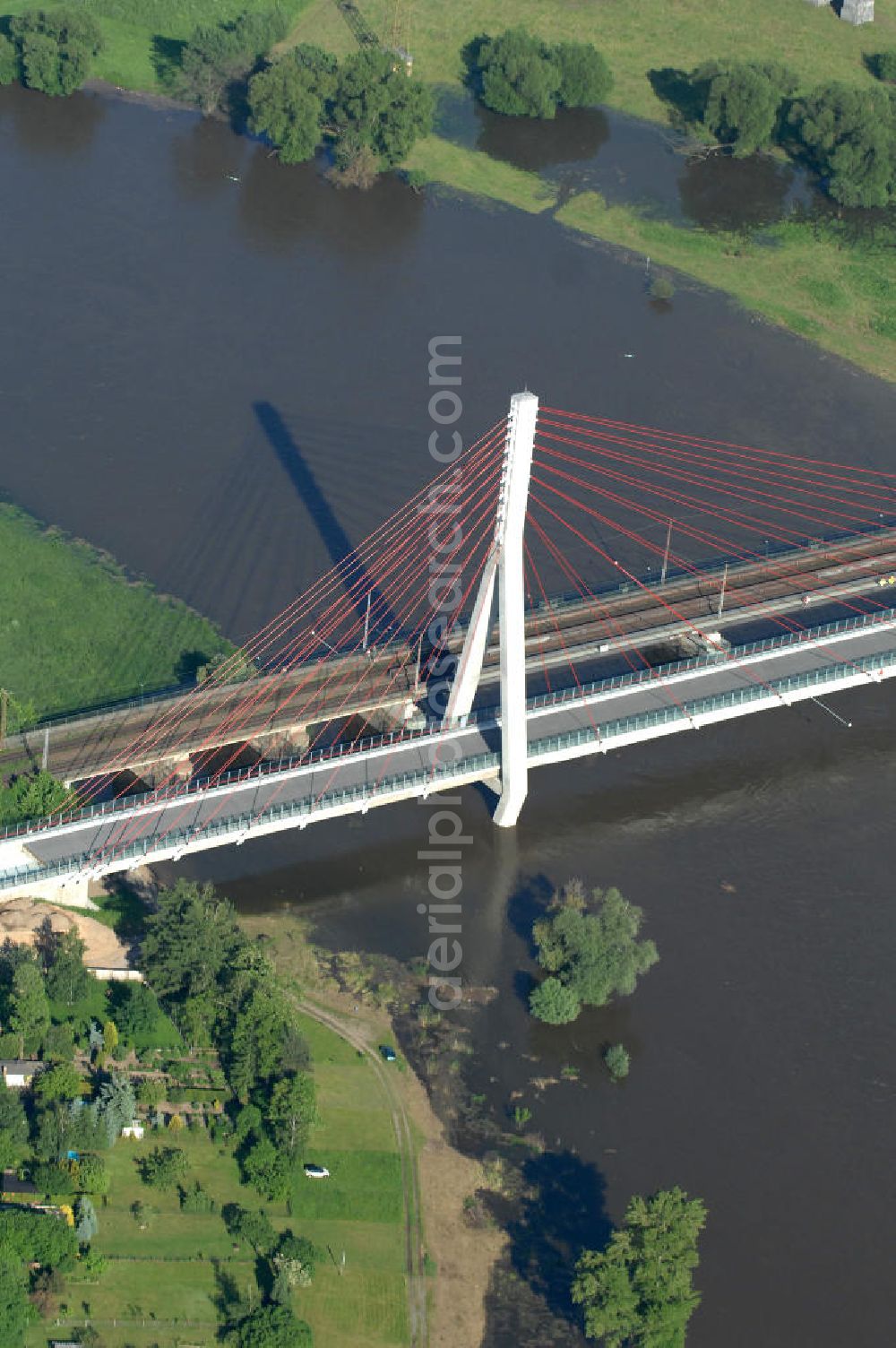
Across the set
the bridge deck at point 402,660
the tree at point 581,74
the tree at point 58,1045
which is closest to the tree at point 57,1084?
the tree at point 58,1045

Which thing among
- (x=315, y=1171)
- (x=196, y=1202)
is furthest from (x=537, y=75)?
(x=196, y=1202)

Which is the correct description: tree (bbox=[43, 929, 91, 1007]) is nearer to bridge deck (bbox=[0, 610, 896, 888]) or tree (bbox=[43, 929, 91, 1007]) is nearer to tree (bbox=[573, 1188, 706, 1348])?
bridge deck (bbox=[0, 610, 896, 888])

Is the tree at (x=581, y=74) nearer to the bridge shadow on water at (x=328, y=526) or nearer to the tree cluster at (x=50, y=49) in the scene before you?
the tree cluster at (x=50, y=49)

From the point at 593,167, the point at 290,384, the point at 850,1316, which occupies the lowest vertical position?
the point at 850,1316

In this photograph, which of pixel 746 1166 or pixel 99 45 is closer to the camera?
pixel 746 1166

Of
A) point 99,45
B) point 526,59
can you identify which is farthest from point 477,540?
point 99,45

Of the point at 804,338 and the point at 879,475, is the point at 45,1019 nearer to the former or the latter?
the point at 879,475
